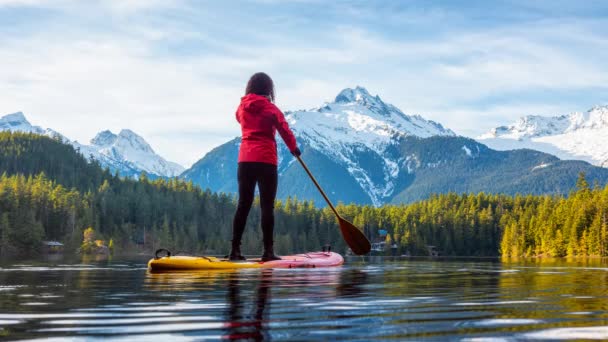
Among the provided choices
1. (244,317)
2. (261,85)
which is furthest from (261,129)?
(244,317)

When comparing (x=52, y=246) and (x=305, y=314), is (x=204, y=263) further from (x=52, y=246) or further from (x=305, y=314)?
(x=52, y=246)

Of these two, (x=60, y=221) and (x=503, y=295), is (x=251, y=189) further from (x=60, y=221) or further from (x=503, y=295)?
(x=60, y=221)

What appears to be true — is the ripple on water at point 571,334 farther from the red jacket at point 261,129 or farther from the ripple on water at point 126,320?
the red jacket at point 261,129

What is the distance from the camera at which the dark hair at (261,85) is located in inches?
819

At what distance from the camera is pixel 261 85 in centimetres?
2086

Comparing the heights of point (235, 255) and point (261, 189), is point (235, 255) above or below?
below

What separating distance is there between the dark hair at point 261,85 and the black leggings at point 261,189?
6.84 feet

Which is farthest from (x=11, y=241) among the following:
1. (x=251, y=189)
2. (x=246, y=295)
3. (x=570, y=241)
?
(x=246, y=295)

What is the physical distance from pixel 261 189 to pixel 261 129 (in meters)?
1.60

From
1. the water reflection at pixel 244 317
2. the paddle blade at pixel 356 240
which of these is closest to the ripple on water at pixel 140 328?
the water reflection at pixel 244 317

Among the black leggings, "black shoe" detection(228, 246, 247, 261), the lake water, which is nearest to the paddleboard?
"black shoe" detection(228, 246, 247, 261)

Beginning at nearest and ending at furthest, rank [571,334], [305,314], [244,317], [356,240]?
1. [571,334]
2. [244,317]
3. [305,314]
4. [356,240]

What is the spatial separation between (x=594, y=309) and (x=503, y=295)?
2.39 meters

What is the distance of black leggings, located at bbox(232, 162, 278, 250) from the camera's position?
20.0 m
